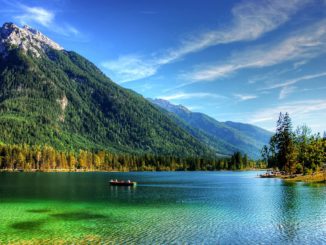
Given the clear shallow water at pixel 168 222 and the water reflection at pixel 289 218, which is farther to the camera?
the water reflection at pixel 289 218

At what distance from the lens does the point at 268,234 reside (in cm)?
5444

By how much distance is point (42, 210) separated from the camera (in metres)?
Result: 79.4

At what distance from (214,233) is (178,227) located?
6.96m

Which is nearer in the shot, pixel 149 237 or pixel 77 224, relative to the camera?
pixel 149 237

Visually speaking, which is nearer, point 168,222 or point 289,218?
point 168,222

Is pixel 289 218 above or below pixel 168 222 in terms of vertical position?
below

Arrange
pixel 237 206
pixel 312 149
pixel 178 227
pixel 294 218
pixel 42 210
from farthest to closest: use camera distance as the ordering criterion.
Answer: pixel 312 149 < pixel 237 206 < pixel 42 210 < pixel 294 218 < pixel 178 227

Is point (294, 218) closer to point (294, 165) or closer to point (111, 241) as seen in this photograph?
point (111, 241)

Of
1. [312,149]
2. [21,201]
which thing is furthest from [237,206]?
[312,149]

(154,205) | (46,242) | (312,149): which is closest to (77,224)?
(46,242)

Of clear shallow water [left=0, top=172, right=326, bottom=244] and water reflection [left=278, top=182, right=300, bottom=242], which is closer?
clear shallow water [left=0, top=172, right=326, bottom=244]

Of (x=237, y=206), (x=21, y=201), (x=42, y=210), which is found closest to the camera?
(x=42, y=210)

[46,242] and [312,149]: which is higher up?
[312,149]

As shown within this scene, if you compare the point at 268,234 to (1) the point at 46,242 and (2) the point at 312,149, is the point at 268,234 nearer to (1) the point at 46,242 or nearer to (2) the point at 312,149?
(1) the point at 46,242
